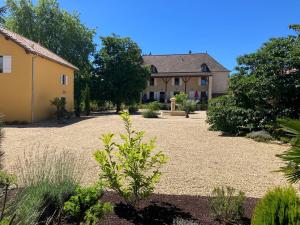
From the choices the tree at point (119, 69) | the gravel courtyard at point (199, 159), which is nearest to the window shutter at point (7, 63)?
the gravel courtyard at point (199, 159)

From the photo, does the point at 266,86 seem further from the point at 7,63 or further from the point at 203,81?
the point at 203,81

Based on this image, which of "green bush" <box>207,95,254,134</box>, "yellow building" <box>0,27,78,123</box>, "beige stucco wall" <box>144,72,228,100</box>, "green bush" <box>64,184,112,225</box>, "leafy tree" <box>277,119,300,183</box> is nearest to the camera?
"leafy tree" <box>277,119,300,183</box>

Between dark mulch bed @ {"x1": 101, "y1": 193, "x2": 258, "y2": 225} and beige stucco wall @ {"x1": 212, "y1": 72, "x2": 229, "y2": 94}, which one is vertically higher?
beige stucco wall @ {"x1": 212, "y1": 72, "x2": 229, "y2": 94}

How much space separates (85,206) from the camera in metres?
3.56

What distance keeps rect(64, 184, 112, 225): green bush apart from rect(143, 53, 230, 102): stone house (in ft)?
148

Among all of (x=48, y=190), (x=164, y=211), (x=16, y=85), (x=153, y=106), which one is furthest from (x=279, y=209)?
(x=153, y=106)

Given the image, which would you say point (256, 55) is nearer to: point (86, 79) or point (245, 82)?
point (245, 82)

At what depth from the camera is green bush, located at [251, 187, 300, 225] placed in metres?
2.41

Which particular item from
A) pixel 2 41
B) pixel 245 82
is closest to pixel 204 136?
pixel 245 82

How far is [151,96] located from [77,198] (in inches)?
1887

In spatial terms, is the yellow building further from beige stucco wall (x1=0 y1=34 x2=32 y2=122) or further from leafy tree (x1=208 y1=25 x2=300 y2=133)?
leafy tree (x1=208 y1=25 x2=300 y2=133)

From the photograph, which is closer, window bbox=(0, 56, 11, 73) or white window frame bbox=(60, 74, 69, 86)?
window bbox=(0, 56, 11, 73)

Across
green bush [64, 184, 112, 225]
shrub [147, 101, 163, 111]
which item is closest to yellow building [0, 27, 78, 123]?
shrub [147, 101, 163, 111]

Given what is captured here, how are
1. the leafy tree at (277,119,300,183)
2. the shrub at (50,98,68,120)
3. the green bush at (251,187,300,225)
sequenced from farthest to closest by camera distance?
1. the shrub at (50,98,68,120)
2. the leafy tree at (277,119,300,183)
3. the green bush at (251,187,300,225)
